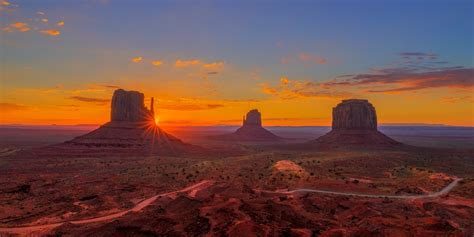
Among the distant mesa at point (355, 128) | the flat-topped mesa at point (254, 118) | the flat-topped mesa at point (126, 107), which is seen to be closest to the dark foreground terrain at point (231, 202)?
the flat-topped mesa at point (126, 107)

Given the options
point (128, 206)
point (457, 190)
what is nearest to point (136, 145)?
point (128, 206)

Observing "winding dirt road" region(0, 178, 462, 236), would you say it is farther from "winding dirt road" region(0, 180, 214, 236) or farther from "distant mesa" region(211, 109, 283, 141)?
"distant mesa" region(211, 109, 283, 141)

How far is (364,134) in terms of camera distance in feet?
386

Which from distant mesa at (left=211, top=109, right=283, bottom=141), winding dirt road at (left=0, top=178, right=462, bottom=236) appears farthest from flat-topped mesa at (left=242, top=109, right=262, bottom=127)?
winding dirt road at (left=0, top=178, right=462, bottom=236)

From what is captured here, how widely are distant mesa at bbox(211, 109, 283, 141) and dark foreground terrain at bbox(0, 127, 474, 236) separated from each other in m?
111

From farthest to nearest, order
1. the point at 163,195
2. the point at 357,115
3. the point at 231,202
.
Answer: the point at 357,115 < the point at 163,195 < the point at 231,202

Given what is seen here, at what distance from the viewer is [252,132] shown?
180375mm

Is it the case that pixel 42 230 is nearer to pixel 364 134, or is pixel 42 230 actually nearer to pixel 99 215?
pixel 99 215

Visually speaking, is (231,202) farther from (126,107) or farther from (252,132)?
(252,132)

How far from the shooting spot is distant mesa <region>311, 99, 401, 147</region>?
114062 mm

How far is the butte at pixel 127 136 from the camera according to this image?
276ft

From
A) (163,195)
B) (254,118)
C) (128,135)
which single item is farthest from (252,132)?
(163,195)

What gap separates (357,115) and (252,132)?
70.1 metres

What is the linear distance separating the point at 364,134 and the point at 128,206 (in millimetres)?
103641
